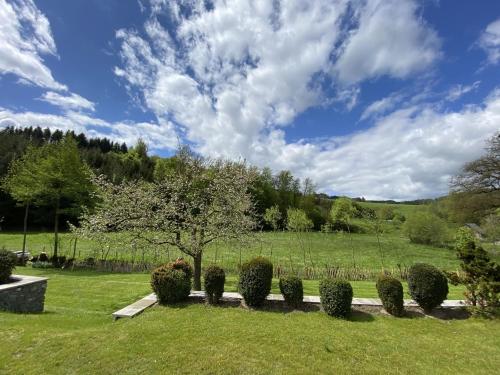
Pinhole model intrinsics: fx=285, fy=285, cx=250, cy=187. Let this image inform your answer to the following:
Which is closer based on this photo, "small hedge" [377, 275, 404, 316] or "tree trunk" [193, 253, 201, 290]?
"small hedge" [377, 275, 404, 316]

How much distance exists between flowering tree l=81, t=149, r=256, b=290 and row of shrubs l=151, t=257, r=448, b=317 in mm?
2212

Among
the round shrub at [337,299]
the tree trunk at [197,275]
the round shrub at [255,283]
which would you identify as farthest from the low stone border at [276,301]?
the tree trunk at [197,275]

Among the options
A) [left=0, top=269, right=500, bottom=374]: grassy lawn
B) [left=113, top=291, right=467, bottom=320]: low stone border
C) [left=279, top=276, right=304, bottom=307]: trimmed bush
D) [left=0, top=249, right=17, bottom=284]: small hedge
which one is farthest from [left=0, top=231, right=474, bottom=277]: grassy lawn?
[left=0, top=269, right=500, bottom=374]: grassy lawn

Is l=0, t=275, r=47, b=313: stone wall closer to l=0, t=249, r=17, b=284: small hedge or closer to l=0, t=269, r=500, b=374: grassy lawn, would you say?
l=0, t=249, r=17, b=284: small hedge

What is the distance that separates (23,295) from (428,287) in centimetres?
1128

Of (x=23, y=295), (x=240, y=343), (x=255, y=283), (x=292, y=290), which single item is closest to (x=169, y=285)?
(x=255, y=283)

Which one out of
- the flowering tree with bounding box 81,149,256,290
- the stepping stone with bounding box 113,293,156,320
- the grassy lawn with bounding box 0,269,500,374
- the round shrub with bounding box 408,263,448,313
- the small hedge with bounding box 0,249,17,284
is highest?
the flowering tree with bounding box 81,149,256,290

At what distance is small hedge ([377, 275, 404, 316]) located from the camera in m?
7.54

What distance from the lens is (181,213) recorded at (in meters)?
10.8

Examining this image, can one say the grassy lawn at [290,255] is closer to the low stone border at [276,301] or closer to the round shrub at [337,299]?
the low stone border at [276,301]

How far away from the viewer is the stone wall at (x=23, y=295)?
7814 millimetres

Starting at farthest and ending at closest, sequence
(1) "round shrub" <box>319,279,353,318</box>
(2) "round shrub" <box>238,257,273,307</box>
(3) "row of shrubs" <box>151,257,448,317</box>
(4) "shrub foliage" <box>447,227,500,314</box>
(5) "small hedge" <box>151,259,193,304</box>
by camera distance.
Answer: (5) "small hedge" <box>151,259,193,304</box> → (2) "round shrub" <box>238,257,273,307</box> → (4) "shrub foliage" <box>447,227,500,314</box> → (3) "row of shrubs" <box>151,257,448,317</box> → (1) "round shrub" <box>319,279,353,318</box>

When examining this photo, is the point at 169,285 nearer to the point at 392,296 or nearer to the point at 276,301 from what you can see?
the point at 276,301

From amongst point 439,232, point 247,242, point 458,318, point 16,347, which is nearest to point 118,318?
point 16,347
